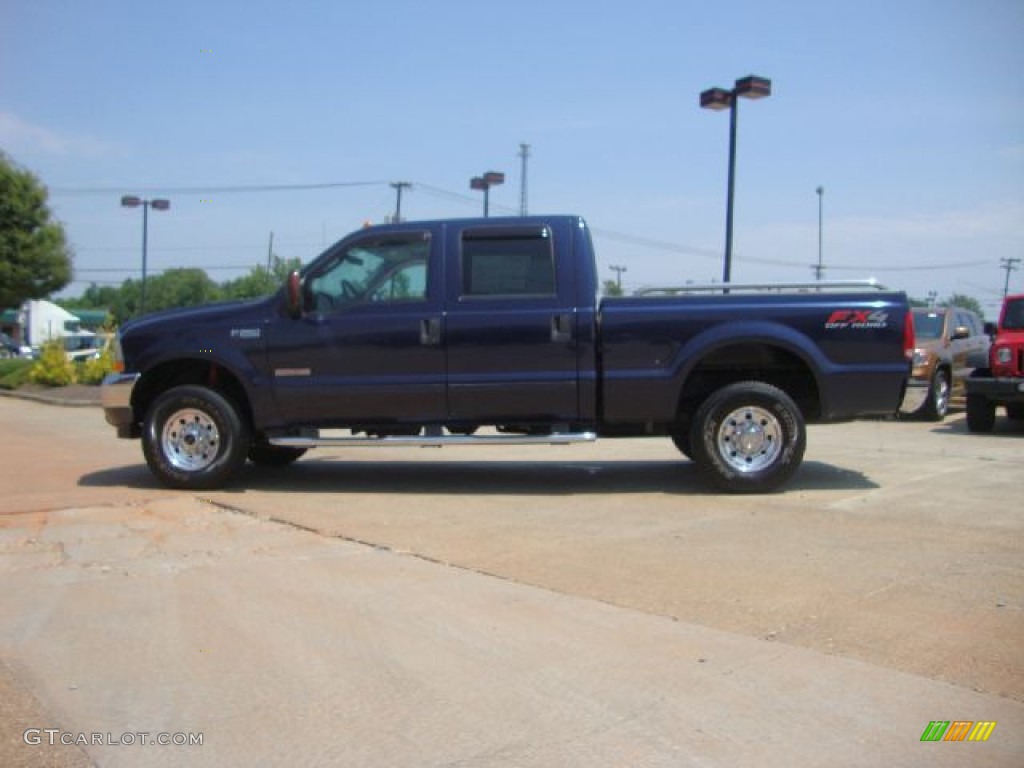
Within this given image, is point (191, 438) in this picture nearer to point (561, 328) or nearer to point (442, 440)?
point (442, 440)

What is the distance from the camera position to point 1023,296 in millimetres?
13156

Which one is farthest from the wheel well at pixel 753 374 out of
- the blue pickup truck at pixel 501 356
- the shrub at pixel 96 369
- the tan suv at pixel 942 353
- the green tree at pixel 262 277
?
the green tree at pixel 262 277

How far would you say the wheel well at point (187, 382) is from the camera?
8031 millimetres

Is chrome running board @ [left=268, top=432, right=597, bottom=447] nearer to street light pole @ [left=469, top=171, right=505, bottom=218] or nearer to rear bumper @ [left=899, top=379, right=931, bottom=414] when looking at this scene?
rear bumper @ [left=899, top=379, right=931, bottom=414]

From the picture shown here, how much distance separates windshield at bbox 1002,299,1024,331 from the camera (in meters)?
13.0

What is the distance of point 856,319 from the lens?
7.46m

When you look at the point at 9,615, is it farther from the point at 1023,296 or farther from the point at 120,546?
the point at 1023,296

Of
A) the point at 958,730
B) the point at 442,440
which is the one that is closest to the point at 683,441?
the point at 442,440

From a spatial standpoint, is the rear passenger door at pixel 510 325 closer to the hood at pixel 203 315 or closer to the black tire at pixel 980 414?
the hood at pixel 203 315

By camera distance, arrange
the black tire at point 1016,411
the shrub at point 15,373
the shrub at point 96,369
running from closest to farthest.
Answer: the black tire at point 1016,411 < the shrub at point 96,369 < the shrub at point 15,373

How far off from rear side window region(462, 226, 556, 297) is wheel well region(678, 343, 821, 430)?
152 cm

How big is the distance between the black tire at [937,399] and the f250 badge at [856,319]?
7.25 metres

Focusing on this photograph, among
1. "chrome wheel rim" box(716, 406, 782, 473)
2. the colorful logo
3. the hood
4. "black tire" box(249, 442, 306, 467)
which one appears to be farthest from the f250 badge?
"black tire" box(249, 442, 306, 467)

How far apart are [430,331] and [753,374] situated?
2.77 m
